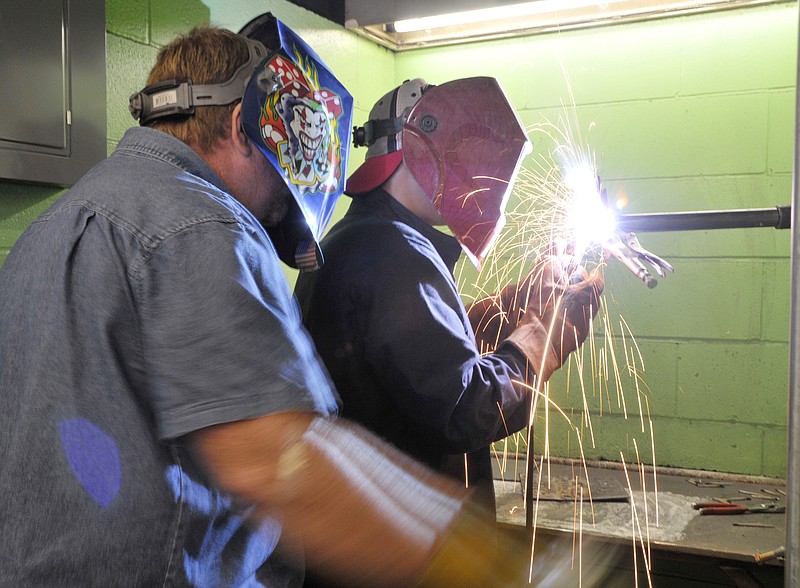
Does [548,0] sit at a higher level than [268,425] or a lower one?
higher

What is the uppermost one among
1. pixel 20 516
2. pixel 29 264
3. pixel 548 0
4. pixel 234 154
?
pixel 548 0

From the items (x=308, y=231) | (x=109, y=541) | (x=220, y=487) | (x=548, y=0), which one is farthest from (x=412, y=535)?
(x=548, y=0)

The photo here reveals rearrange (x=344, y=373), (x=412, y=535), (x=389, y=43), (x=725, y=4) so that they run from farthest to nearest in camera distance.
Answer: (x=389, y=43)
(x=725, y=4)
(x=344, y=373)
(x=412, y=535)

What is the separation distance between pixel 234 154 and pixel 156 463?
0.47 m

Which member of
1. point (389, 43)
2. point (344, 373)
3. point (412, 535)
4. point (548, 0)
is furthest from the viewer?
point (389, 43)

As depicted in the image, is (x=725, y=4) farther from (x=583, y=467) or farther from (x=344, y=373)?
(x=344, y=373)

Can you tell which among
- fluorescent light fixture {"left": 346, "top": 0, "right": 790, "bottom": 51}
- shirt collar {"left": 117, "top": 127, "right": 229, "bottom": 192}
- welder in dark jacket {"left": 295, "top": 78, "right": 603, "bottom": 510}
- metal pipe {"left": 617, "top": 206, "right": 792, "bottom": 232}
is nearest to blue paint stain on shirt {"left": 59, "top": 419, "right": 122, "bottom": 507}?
shirt collar {"left": 117, "top": 127, "right": 229, "bottom": 192}

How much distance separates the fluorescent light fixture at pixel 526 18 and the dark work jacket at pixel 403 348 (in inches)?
45.7

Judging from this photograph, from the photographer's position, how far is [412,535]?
1.03 metres

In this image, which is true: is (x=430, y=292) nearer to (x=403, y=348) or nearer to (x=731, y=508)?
(x=403, y=348)

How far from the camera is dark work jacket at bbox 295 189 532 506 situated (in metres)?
1.49

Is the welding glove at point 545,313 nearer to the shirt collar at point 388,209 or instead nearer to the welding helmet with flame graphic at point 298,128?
the shirt collar at point 388,209

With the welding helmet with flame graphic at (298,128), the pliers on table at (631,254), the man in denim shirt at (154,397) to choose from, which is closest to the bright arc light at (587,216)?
the pliers on table at (631,254)

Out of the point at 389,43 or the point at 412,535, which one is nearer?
the point at 412,535
